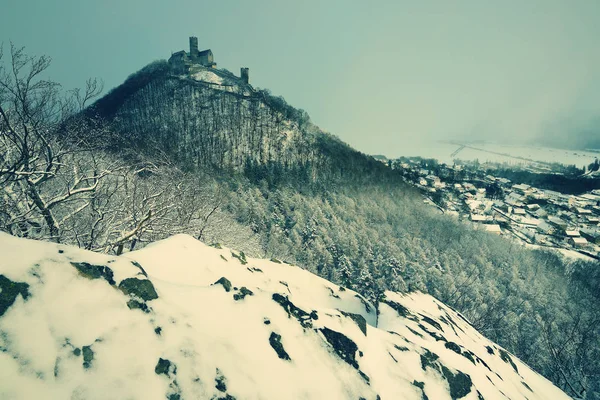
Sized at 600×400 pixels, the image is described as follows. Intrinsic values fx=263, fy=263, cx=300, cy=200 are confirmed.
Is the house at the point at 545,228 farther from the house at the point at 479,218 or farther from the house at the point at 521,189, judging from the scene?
the house at the point at 521,189

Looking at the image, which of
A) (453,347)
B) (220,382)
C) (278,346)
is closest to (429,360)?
(453,347)

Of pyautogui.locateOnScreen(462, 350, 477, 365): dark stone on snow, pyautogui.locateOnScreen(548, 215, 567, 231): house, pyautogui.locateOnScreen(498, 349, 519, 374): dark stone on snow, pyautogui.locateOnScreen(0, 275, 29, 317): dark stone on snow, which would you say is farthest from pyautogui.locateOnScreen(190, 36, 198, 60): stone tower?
pyautogui.locateOnScreen(548, 215, 567, 231): house

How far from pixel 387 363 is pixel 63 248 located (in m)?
9.66

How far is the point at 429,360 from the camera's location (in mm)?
9461

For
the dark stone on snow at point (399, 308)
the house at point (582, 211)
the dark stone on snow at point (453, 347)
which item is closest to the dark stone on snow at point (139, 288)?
the dark stone on snow at point (399, 308)

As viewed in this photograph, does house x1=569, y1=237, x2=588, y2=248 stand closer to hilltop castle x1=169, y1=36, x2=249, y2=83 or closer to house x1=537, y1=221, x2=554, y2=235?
house x1=537, y1=221, x2=554, y2=235

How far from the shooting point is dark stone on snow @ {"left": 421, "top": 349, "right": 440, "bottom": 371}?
9213 millimetres

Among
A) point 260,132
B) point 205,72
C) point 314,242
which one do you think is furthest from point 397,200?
point 205,72

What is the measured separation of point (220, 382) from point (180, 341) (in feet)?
4.02

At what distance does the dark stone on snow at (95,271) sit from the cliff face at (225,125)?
56.5m

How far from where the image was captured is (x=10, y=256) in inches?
208

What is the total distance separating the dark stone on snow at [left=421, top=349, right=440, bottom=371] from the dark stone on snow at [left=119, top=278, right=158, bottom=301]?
898cm

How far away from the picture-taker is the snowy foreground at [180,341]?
4.52 metres

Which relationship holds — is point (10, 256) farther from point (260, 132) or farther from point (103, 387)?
point (260, 132)
